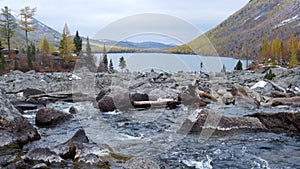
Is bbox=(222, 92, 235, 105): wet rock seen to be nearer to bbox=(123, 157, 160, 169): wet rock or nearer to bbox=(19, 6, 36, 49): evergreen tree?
bbox=(123, 157, 160, 169): wet rock

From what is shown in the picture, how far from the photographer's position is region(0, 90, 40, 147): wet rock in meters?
11.2

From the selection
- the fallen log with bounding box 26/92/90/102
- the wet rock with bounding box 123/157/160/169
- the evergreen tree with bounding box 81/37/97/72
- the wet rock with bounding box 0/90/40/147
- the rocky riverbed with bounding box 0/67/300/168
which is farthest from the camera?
the evergreen tree with bounding box 81/37/97/72

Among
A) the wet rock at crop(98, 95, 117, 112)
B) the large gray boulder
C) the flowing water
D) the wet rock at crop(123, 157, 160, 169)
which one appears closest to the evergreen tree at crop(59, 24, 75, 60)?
the wet rock at crop(98, 95, 117, 112)

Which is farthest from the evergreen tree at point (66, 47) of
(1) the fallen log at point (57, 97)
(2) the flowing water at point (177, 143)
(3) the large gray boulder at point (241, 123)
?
(3) the large gray boulder at point (241, 123)

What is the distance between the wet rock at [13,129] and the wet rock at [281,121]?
10.5 m

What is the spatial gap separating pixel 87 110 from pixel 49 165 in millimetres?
11768

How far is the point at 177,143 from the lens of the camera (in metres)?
12.5

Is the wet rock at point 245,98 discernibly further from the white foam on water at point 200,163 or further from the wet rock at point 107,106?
the white foam on water at point 200,163

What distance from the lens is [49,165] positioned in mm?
8711

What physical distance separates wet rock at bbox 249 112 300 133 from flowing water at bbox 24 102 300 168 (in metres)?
0.79

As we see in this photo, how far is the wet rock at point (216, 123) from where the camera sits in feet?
45.7

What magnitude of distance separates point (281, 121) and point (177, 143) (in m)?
5.47

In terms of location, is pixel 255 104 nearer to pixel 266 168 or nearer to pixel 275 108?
pixel 275 108

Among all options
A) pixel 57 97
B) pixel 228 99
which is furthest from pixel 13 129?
pixel 228 99
